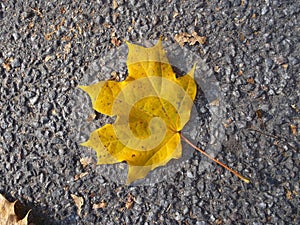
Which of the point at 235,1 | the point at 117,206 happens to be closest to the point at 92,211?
the point at 117,206

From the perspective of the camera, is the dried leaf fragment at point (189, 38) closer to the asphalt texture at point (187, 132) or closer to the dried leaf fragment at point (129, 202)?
the asphalt texture at point (187, 132)

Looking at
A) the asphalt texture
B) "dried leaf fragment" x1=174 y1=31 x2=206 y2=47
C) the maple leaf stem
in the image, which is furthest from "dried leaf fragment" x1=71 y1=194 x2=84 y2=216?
"dried leaf fragment" x1=174 y1=31 x2=206 y2=47

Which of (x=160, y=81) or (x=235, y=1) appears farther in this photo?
(x=235, y=1)

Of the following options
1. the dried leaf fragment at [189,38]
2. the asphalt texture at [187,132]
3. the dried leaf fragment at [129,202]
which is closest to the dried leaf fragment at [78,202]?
the asphalt texture at [187,132]

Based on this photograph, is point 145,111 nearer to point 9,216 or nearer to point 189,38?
point 189,38

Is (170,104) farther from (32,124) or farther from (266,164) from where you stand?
(32,124)
